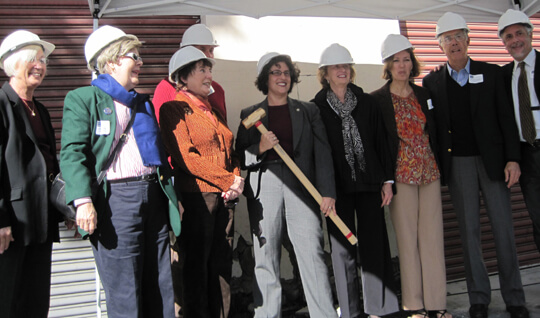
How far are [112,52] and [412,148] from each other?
7.77 feet

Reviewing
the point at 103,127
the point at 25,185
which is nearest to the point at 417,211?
the point at 103,127

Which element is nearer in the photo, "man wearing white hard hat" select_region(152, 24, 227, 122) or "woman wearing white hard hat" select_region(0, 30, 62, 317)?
"woman wearing white hard hat" select_region(0, 30, 62, 317)

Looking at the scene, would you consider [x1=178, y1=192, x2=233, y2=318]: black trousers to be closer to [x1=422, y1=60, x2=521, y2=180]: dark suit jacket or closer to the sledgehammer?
the sledgehammer

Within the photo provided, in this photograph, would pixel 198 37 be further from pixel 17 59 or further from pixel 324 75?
pixel 17 59

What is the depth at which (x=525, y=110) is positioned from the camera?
3.96 meters

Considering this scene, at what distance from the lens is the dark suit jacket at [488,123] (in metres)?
3.92

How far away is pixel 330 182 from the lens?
12.2 feet

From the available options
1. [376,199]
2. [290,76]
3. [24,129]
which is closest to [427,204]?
[376,199]

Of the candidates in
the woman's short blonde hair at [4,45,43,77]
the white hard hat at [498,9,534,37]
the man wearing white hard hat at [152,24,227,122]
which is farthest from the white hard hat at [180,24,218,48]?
the white hard hat at [498,9,534,37]

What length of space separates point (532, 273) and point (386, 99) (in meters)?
2.94

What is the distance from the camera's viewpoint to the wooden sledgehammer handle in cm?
362

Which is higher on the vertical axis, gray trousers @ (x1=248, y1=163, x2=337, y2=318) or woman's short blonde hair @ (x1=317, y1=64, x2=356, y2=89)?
woman's short blonde hair @ (x1=317, y1=64, x2=356, y2=89)

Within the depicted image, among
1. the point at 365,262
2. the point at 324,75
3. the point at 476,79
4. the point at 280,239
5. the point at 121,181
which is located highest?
the point at 324,75

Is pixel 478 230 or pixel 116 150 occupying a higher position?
pixel 116 150
